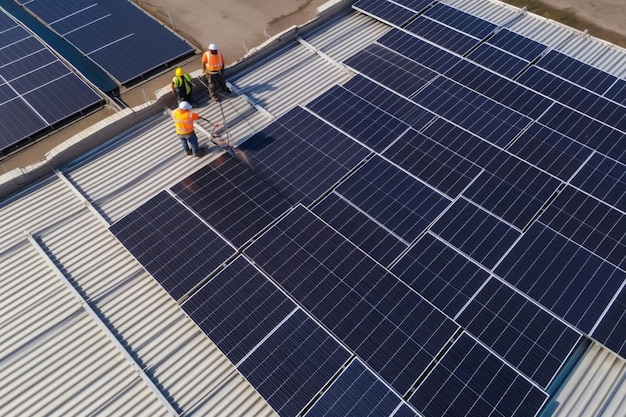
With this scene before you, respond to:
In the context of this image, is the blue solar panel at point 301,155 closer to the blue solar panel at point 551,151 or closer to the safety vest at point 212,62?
the safety vest at point 212,62

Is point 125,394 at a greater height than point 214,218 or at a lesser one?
lesser

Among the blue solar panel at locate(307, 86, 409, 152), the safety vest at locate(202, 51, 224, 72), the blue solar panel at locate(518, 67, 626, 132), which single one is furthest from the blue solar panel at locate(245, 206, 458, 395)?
the blue solar panel at locate(518, 67, 626, 132)

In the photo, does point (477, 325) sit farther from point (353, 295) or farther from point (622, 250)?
point (622, 250)

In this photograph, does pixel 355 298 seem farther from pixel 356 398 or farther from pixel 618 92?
pixel 618 92

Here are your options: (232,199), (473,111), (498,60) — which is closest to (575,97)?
(498,60)

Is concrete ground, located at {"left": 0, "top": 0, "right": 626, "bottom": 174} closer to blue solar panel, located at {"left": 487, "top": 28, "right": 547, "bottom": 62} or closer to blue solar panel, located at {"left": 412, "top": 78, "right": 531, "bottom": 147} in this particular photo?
blue solar panel, located at {"left": 487, "top": 28, "right": 547, "bottom": 62}

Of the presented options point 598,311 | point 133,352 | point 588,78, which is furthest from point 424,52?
point 133,352

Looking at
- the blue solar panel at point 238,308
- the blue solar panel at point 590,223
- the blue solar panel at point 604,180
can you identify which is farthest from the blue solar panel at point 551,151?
the blue solar panel at point 238,308
